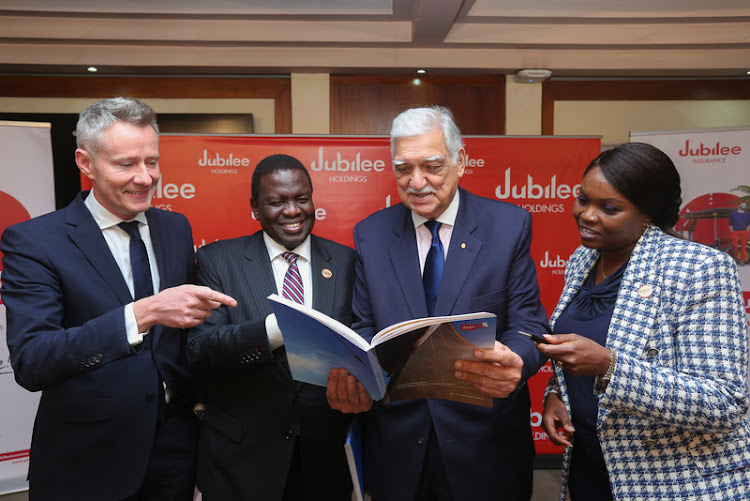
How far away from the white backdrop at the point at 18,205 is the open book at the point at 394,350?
10.3ft

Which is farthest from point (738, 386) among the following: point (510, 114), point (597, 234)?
point (510, 114)

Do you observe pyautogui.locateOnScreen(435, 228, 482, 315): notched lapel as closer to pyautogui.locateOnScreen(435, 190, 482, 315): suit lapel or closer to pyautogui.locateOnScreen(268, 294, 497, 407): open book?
pyautogui.locateOnScreen(435, 190, 482, 315): suit lapel

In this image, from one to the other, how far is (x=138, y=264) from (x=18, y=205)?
2.57 meters

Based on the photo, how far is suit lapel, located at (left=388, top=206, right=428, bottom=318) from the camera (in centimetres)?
175

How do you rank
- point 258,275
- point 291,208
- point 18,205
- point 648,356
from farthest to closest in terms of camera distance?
point 18,205 < point 291,208 < point 258,275 < point 648,356

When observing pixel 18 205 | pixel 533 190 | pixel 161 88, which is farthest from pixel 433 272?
pixel 161 88

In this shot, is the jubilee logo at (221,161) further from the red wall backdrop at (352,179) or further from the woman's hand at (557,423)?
the woman's hand at (557,423)

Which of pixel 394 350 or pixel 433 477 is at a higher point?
pixel 394 350

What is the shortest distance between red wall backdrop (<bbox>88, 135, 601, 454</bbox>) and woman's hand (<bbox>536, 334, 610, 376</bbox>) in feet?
7.74

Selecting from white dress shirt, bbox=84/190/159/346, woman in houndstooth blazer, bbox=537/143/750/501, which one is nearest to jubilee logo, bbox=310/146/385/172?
white dress shirt, bbox=84/190/159/346

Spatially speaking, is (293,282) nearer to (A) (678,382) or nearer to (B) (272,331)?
(B) (272,331)

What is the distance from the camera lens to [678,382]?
1.41m

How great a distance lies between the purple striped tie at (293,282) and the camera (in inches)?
79.5

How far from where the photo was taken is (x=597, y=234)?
1735 mm
